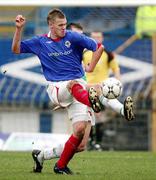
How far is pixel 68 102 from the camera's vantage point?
9875 mm

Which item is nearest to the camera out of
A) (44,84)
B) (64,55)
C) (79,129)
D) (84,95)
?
(84,95)

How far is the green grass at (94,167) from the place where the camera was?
9406mm

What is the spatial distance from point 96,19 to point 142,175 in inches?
532

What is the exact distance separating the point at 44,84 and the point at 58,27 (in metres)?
10.5

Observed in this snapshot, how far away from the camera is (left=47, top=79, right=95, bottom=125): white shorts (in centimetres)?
980

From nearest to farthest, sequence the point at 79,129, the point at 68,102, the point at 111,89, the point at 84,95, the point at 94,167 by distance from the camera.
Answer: the point at 84,95, the point at 79,129, the point at 68,102, the point at 111,89, the point at 94,167

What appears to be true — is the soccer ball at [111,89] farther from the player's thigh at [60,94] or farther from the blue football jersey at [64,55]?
the player's thigh at [60,94]

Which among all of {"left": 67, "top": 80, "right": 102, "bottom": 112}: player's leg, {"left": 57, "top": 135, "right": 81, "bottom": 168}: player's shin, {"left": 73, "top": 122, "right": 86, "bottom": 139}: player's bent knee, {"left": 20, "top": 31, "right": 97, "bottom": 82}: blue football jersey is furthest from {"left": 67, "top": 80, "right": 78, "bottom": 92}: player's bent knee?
{"left": 57, "top": 135, "right": 81, "bottom": 168}: player's shin

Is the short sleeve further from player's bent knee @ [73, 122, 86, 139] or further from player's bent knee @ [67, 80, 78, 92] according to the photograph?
player's bent knee @ [73, 122, 86, 139]

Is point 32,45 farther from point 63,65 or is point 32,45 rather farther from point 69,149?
point 69,149

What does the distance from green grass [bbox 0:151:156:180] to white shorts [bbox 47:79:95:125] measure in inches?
26.4

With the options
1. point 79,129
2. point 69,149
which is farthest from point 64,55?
point 69,149

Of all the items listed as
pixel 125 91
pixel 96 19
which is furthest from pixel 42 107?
pixel 96 19

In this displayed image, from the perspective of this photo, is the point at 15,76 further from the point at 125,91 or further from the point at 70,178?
the point at 70,178
